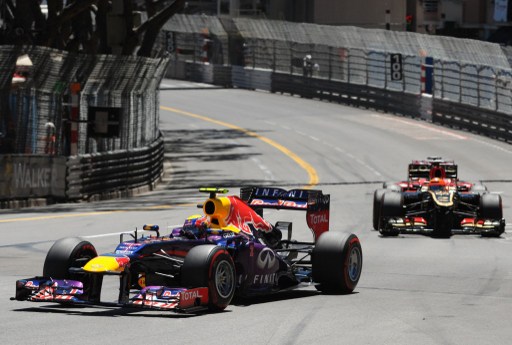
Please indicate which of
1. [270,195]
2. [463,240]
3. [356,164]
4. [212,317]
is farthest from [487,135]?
[212,317]

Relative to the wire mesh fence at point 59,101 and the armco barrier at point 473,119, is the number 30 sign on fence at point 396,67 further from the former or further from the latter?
the wire mesh fence at point 59,101

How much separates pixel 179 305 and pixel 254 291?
5.46ft

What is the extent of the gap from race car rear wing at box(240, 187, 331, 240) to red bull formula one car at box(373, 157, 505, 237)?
6.85m

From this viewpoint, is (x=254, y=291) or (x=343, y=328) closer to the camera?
(x=343, y=328)

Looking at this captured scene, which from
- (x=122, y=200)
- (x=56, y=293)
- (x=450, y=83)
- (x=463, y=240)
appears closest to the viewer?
(x=56, y=293)

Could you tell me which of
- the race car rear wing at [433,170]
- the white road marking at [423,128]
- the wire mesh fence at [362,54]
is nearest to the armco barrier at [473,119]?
the wire mesh fence at [362,54]

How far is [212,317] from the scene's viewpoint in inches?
468

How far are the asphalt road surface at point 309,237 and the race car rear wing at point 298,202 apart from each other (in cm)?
91

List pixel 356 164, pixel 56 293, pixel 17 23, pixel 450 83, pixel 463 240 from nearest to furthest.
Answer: pixel 56 293 → pixel 463 240 → pixel 17 23 → pixel 356 164 → pixel 450 83

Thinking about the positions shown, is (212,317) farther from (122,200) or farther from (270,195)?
(122,200)

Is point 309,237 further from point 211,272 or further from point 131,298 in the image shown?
point 131,298

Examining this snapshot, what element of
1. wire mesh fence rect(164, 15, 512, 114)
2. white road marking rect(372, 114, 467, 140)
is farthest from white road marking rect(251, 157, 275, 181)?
wire mesh fence rect(164, 15, 512, 114)

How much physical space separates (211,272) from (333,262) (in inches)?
90.8

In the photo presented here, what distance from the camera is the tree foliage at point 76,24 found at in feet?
117
